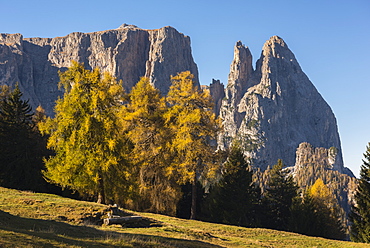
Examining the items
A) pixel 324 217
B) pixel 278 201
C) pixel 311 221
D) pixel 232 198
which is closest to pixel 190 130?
pixel 232 198

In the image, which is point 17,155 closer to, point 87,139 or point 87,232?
point 87,139

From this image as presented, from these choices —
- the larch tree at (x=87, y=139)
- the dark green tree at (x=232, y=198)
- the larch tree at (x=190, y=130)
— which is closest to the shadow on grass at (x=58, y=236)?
the larch tree at (x=87, y=139)

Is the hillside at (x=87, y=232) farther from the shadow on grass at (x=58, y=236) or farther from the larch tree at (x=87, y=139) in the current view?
the larch tree at (x=87, y=139)

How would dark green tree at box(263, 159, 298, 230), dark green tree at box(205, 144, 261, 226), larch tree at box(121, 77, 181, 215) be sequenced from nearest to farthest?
larch tree at box(121, 77, 181, 215), dark green tree at box(205, 144, 261, 226), dark green tree at box(263, 159, 298, 230)

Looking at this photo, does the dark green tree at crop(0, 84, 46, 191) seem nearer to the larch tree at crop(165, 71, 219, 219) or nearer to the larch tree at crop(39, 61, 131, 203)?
the larch tree at crop(39, 61, 131, 203)

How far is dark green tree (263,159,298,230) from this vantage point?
177ft

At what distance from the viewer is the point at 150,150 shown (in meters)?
34.2

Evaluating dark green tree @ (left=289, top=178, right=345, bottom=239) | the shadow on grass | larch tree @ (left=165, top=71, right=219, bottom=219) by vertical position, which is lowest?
the shadow on grass

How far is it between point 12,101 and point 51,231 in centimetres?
3552

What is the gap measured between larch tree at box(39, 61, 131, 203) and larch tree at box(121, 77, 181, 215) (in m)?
5.01

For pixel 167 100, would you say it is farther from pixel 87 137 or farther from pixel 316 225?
pixel 316 225

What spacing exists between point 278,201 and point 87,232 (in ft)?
145

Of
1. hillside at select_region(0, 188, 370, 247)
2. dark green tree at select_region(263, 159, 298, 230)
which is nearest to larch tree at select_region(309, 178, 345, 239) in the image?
dark green tree at select_region(263, 159, 298, 230)

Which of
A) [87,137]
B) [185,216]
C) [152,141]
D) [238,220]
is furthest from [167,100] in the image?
[238,220]
